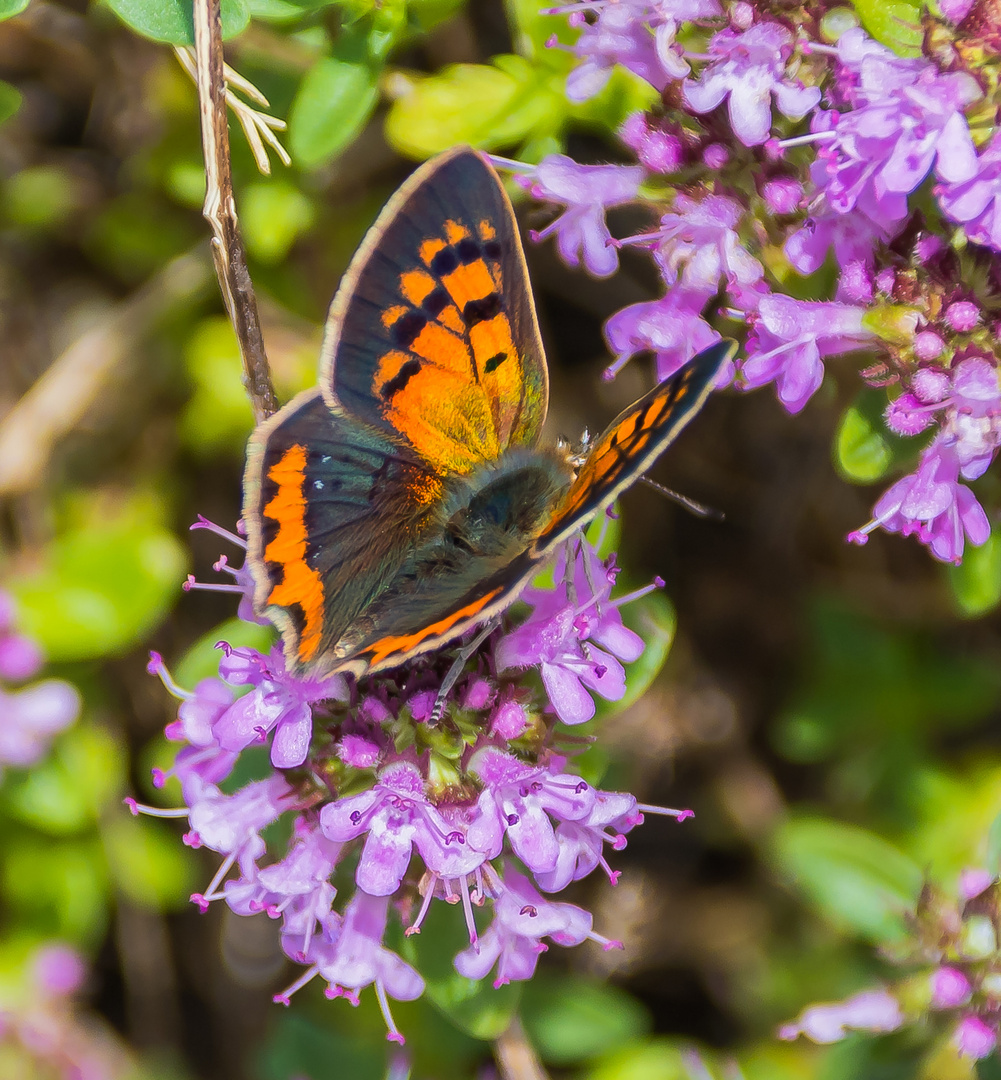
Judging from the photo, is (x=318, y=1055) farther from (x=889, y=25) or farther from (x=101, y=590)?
(x=889, y=25)

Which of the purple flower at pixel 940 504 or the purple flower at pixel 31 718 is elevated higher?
the purple flower at pixel 940 504

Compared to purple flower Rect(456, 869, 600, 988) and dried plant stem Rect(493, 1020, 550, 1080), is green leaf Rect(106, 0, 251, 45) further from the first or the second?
dried plant stem Rect(493, 1020, 550, 1080)

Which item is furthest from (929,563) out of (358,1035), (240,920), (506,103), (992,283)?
(240,920)

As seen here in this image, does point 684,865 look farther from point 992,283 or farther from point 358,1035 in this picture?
point 992,283

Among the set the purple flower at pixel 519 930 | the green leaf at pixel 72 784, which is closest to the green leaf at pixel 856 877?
the purple flower at pixel 519 930

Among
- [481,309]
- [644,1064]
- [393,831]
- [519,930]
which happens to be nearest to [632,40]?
[481,309]

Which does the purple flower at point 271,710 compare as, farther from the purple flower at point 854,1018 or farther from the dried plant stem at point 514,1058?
the purple flower at point 854,1018

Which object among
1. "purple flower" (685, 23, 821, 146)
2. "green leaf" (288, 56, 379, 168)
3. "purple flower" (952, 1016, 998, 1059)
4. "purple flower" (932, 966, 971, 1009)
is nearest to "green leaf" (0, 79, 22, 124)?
"green leaf" (288, 56, 379, 168)
